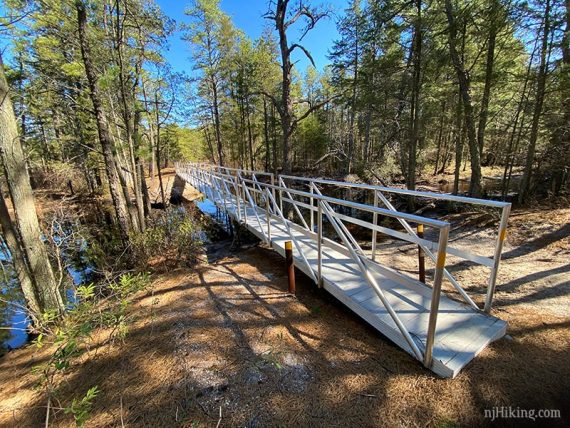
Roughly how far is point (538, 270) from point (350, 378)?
3597mm

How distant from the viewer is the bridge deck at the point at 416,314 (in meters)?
2.14

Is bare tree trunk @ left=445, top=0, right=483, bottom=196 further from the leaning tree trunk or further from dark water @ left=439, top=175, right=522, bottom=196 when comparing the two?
the leaning tree trunk

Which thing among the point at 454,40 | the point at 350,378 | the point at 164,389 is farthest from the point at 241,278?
the point at 454,40

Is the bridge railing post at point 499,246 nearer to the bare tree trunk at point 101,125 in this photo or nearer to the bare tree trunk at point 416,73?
the bare tree trunk at point 416,73

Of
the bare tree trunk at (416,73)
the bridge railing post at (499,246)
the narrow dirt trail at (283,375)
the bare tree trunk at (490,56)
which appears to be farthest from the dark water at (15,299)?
the bare tree trunk at (490,56)

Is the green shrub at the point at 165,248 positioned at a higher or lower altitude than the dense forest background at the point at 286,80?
lower

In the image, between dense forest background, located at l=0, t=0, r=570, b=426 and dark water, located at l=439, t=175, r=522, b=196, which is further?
dark water, located at l=439, t=175, r=522, b=196

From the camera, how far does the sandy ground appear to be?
1873 millimetres

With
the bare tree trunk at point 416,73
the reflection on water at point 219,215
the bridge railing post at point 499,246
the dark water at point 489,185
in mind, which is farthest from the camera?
the dark water at point 489,185

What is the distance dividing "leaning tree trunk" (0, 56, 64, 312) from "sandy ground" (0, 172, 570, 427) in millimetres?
840

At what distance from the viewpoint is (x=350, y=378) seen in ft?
7.04

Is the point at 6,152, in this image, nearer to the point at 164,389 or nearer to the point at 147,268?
the point at 147,268

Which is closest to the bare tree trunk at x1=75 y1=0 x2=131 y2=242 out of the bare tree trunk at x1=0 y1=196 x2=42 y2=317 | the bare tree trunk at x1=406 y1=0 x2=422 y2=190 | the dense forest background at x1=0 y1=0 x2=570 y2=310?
the dense forest background at x1=0 y1=0 x2=570 y2=310

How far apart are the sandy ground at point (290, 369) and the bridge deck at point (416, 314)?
13 cm
